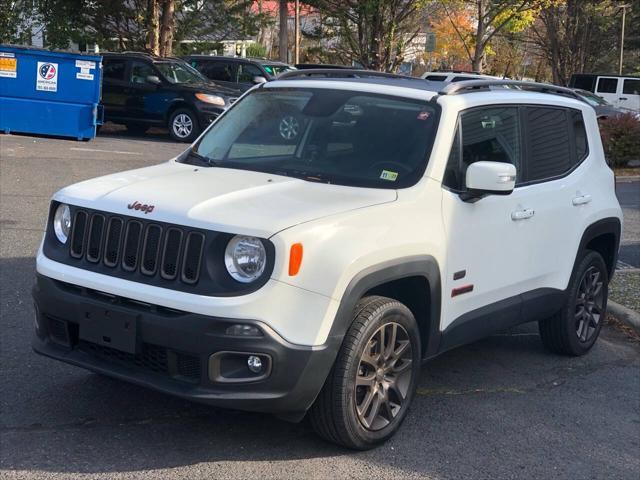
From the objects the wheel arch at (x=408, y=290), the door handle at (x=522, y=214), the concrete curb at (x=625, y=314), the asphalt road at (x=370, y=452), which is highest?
the door handle at (x=522, y=214)

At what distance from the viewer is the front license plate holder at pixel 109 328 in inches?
158

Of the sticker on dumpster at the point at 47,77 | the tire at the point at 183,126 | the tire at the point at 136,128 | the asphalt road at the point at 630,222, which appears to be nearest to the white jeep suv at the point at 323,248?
the asphalt road at the point at 630,222

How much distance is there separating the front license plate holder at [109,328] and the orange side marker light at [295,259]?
0.75 metres

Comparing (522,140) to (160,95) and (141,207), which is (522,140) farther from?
(160,95)

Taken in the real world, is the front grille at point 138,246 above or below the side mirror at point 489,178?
below

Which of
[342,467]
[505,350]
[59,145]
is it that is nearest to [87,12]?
[59,145]

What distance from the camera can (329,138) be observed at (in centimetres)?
505

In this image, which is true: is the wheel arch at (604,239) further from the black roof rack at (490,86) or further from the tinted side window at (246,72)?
the tinted side window at (246,72)

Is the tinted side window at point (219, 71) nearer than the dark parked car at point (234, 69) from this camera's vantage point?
No

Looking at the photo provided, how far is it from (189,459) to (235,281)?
3.13 feet

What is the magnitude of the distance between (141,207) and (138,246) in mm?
191

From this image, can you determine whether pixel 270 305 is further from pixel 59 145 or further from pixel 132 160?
pixel 59 145

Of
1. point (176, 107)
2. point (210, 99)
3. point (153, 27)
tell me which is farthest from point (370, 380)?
point (153, 27)

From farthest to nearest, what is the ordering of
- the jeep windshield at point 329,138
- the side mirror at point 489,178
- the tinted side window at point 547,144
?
the tinted side window at point 547,144
the jeep windshield at point 329,138
the side mirror at point 489,178
